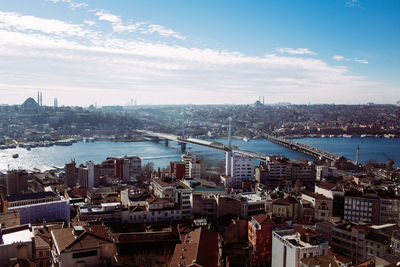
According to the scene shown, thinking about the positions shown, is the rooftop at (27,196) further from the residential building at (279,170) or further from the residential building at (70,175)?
the residential building at (279,170)

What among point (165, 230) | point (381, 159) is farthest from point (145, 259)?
point (381, 159)

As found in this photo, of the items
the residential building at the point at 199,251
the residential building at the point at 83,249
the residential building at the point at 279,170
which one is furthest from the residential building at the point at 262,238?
the residential building at the point at 279,170

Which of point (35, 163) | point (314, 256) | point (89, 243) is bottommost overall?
point (35, 163)

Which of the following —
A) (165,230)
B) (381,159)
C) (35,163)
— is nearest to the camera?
(165,230)

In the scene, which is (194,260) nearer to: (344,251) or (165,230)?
(165,230)

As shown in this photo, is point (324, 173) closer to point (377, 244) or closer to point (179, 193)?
point (179, 193)

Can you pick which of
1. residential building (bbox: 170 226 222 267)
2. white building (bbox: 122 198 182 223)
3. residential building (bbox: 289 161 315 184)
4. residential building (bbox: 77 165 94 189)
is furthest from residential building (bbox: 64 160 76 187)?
residential building (bbox: 170 226 222 267)

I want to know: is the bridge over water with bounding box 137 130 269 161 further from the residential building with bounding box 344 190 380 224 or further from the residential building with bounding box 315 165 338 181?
the residential building with bounding box 344 190 380 224
